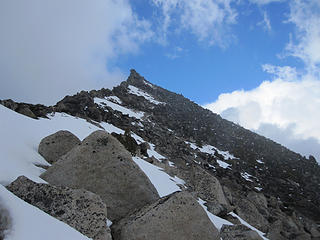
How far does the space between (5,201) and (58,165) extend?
289 cm

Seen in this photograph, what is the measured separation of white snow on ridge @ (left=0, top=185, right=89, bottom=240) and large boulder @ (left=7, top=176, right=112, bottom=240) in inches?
22.3

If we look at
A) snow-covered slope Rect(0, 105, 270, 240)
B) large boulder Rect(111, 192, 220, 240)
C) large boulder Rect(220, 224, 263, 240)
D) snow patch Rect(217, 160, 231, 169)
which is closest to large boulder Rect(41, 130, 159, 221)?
large boulder Rect(111, 192, 220, 240)

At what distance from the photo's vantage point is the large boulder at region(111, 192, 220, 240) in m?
5.25

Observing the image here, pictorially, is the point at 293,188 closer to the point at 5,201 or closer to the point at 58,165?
the point at 58,165

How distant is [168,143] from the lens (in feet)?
108

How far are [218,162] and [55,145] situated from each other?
2985 cm

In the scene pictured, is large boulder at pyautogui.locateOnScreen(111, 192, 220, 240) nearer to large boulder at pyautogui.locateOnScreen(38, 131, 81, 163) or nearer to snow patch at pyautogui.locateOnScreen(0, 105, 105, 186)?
snow patch at pyautogui.locateOnScreen(0, 105, 105, 186)

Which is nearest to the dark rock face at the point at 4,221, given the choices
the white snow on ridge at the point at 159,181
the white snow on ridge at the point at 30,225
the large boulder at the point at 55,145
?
the white snow on ridge at the point at 30,225

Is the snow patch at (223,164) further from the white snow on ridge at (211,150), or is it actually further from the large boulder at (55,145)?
the large boulder at (55,145)

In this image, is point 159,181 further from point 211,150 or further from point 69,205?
point 211,150

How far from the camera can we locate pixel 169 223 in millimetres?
5406

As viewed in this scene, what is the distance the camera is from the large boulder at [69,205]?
14.3ft

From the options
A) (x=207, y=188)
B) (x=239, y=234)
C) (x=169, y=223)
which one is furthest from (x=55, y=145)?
(x=207, y=188)

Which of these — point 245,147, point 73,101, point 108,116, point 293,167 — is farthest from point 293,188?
point 73,101
